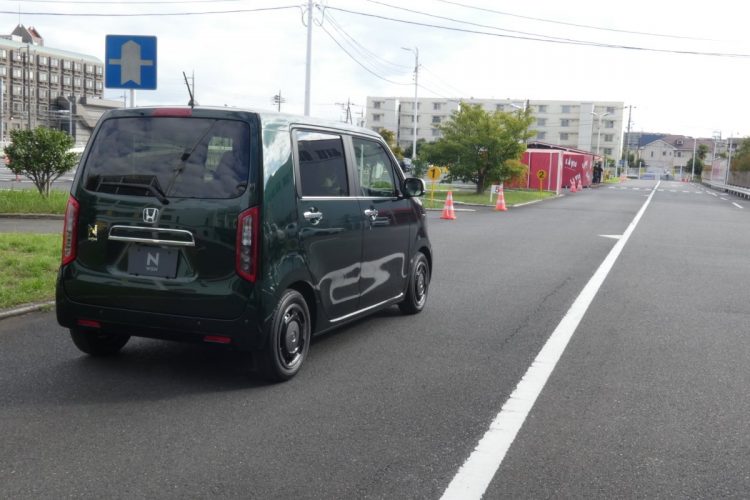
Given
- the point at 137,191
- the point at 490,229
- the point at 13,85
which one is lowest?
the point at 490,229

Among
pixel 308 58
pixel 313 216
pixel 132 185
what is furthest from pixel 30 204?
pixel 308 58

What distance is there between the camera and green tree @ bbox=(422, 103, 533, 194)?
35031 millimetres

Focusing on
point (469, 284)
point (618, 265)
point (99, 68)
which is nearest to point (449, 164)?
point (618, 265)

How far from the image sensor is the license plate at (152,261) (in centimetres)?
491

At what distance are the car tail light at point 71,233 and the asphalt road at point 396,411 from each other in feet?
2.58

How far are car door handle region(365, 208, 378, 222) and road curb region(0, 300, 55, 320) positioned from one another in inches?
126

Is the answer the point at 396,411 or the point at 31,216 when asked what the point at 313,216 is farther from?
the point at 31,216

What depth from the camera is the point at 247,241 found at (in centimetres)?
479

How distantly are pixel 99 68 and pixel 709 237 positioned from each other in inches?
5244

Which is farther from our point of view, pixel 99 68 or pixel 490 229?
pixel 99 68

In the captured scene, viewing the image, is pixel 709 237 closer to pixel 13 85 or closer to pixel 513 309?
pixel 513 309

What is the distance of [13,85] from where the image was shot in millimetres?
117375

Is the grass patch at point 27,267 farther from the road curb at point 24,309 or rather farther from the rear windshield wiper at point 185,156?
the rear windshield wiper at point 185,156

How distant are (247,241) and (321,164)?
108cm
